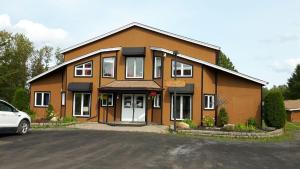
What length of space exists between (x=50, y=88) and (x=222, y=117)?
1415 cm


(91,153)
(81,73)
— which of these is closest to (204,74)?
(81,73)

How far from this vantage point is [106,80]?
2941 cm

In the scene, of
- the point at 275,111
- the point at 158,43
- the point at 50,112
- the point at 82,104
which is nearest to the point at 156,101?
the point at 158,43

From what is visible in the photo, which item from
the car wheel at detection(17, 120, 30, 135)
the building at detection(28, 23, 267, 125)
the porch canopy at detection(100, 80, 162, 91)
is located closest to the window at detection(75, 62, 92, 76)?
the building at detection(28, 23, 267, 125)

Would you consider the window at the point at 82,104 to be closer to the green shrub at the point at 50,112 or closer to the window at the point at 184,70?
the green shrub at the point at 50,112

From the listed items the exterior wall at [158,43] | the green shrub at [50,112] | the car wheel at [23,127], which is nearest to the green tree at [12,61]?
the green shrub at [50,112]

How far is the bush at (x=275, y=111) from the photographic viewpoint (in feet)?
85.5

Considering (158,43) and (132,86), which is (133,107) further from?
(158,43)

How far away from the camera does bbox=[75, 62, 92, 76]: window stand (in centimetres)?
2979

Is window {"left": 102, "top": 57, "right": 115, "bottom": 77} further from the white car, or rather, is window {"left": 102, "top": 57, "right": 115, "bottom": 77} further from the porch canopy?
the white car

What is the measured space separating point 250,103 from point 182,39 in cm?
734

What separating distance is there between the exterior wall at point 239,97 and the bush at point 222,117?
851 mm

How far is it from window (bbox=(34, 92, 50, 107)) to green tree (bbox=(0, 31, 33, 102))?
25835mm

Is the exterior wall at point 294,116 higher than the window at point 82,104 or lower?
lower
